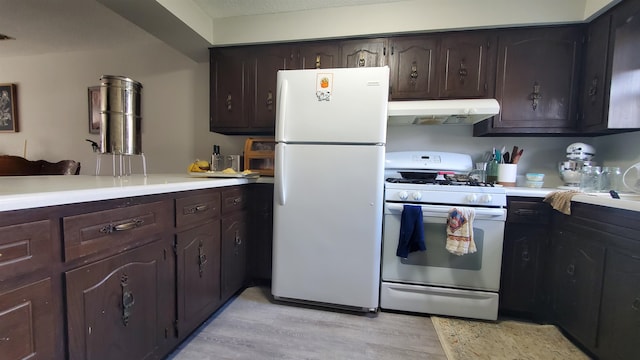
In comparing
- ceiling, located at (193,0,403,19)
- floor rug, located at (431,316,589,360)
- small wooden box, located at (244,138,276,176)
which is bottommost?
floor rug, located at (431,316,589,360)

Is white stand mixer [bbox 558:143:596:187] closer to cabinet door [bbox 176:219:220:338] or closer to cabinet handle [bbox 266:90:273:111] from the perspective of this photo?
cabinet handle [bbox 266:90:273:111]

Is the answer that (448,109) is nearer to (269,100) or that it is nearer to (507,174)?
(507,174)

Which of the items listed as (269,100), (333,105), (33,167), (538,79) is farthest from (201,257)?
(33,167)

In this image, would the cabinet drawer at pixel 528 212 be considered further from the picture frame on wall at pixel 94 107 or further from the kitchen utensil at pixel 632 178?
the picture frame on wall at pixel 94 107

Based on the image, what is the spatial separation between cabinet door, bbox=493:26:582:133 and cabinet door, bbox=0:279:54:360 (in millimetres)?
2619

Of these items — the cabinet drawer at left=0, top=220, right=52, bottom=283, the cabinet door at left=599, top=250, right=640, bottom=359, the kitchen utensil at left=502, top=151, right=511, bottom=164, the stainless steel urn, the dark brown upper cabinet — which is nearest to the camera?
the cabinet drawer at left=0, top=220, right=52, bottom=283

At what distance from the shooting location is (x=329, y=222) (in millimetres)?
1834

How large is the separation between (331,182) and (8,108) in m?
4.11

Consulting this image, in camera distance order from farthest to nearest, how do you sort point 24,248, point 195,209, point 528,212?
point 528,212
point 195,209
point 24,248

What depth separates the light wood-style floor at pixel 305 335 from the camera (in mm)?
1463

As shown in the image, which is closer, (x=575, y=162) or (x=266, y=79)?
(x=575, y=162)

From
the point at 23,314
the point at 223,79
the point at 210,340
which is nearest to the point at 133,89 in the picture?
the point at 223,79

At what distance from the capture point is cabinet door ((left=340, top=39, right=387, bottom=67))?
2.18 m

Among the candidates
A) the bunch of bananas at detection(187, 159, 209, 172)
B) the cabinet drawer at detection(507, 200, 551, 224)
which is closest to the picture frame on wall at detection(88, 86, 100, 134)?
the bunch of bananas at detection(187, 159, 209, 172)
